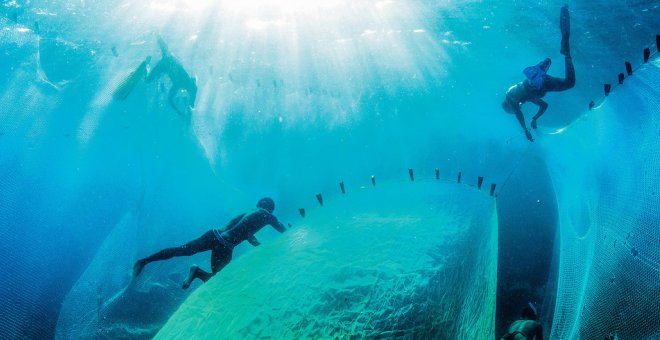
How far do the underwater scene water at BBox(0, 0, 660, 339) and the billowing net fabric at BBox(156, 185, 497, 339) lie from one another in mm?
24

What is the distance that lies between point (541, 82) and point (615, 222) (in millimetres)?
4215

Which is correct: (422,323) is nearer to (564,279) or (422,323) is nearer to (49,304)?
(564,279)

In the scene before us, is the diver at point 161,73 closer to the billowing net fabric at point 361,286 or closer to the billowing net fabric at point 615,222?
the billowing net fabric at point 361,286

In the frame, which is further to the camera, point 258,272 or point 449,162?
point 449,162

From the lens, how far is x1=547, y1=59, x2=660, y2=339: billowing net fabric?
232 cm

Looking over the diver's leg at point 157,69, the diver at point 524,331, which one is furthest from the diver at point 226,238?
the diver's leg at point 157,69

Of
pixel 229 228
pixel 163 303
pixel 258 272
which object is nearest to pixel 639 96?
pixel 258 272

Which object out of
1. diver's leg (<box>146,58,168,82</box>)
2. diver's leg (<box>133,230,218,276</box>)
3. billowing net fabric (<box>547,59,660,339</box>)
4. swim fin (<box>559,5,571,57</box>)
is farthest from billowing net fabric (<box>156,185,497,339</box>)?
diver's leg (<box>146,58,168,82</box>)

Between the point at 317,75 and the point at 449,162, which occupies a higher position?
the point at 317,75

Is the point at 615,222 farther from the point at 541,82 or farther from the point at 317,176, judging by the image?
the point at 317,176

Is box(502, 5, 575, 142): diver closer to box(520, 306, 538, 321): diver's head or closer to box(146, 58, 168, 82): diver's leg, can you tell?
box(520, 306, 538, 321): diver's head

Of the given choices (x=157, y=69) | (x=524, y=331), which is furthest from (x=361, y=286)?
(x=157, y=69)

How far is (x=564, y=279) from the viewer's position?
4121 mm

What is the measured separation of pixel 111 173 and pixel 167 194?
189cm
